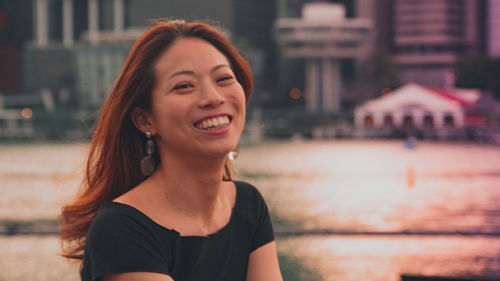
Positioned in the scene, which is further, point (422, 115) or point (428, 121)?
point (428, 121)

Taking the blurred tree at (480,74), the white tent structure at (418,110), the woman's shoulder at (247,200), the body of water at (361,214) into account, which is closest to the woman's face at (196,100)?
the woman's shoulder at (247,200)

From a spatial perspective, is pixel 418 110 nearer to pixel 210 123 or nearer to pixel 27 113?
pixel 27 113

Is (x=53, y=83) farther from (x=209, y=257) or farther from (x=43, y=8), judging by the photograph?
(x=209, y=257)

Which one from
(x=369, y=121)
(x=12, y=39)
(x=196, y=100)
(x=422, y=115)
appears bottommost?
(x=369, y=121)

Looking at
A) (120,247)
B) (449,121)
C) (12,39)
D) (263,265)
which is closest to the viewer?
(120,247)

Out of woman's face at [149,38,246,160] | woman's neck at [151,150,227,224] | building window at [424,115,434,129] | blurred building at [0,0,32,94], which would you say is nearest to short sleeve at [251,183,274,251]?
woman's neck at [151,150,227,224]

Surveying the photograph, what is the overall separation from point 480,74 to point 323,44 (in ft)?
109

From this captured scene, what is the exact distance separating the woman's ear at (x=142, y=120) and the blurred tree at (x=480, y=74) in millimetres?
146919

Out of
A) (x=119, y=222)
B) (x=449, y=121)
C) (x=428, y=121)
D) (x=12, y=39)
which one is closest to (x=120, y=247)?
(x=119, y=222)

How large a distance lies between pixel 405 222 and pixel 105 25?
156m

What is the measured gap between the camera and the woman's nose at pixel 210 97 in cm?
365

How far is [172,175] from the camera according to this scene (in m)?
3.91

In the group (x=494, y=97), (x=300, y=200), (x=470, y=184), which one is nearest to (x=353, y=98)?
(x=494, y=97)

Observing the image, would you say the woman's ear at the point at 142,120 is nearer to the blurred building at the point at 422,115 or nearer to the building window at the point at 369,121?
the blurred building at the point at 422,115
